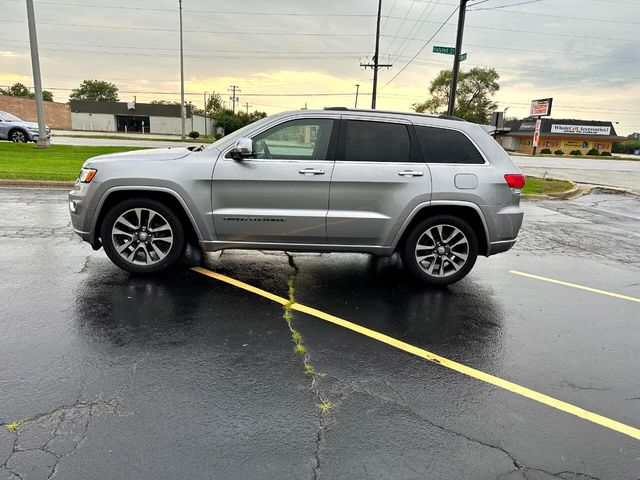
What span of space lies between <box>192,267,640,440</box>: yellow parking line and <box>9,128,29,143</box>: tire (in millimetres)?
26597

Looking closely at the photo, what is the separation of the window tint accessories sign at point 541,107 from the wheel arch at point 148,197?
57031 millimetres

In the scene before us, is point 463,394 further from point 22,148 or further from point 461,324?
point 22,148

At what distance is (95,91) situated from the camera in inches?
4793

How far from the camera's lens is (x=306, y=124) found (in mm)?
5258

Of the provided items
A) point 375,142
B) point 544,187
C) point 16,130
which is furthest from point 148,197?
point 16,130

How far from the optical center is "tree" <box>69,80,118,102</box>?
12031 centimetres

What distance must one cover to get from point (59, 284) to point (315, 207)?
2888mm

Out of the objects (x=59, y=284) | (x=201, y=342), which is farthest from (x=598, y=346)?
(x=59, y=284)

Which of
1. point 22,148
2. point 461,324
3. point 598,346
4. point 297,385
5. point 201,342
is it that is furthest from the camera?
point 22,148

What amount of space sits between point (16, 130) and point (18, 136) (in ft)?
1.20

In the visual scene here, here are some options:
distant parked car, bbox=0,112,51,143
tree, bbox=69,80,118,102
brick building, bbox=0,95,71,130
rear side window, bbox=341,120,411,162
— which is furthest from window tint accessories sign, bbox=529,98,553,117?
tree, bbox=69,80,118,102

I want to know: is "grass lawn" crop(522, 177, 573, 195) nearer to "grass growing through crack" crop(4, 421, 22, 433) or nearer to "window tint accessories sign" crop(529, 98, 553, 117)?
"grass growing through crack" crop(4, 421, 22, 433)

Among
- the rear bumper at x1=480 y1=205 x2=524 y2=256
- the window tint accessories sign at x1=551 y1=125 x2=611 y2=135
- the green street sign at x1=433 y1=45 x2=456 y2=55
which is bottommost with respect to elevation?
the rear bumper at x1=480 y1=205 x2=524 y2=256

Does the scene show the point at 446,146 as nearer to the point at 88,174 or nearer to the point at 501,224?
the point at 501,224
